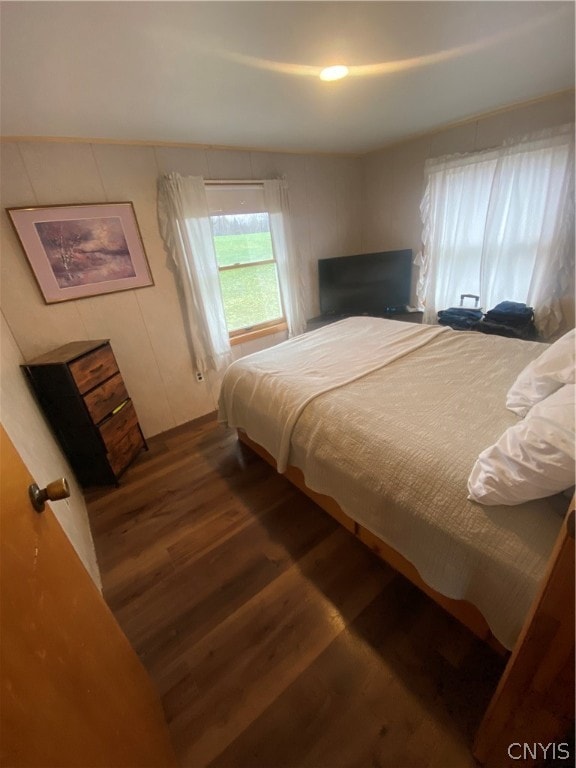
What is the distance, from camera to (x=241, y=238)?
2982mm

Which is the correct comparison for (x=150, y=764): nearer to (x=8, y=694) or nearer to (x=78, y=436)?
(x=8, y=694)

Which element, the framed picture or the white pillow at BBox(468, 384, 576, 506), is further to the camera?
the framed picture

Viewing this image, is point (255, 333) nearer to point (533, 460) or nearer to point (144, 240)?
point (144, 240)

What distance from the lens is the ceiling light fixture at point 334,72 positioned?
1.54m

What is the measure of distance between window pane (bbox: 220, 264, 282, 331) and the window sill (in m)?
0.08

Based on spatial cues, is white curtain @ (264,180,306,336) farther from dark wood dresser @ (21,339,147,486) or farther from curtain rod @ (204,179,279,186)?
dark wood dresser @ (21,339,147,486)

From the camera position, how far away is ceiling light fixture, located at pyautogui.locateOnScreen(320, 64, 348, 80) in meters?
1.54

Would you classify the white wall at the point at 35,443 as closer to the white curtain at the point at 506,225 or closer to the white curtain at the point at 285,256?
the white curtain at the point at 285,256

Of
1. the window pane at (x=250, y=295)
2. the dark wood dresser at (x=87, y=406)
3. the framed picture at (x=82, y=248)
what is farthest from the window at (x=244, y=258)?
the dark wood dresser at (x=87, y=406)

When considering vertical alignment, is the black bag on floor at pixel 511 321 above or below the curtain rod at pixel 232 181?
below

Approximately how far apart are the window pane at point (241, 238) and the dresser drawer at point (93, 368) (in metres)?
1.39

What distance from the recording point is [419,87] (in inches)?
75.4

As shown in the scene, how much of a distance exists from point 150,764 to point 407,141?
451 centimetres

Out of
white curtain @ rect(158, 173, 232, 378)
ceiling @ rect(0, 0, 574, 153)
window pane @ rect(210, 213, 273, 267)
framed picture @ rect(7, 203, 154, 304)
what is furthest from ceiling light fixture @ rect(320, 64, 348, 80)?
framed picture @ rect(7, 203, 154, 304)
